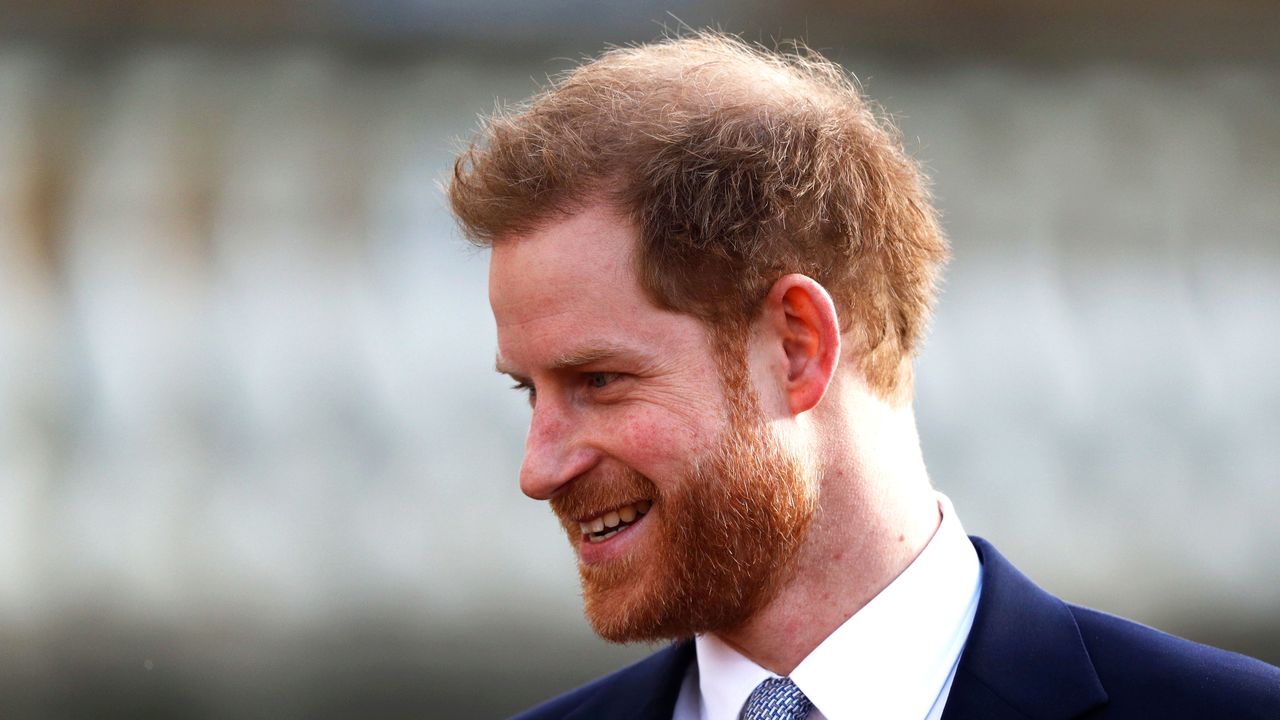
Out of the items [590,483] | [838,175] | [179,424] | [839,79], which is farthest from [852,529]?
[179,424]

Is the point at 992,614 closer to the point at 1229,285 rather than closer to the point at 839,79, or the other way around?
the point at 839,79

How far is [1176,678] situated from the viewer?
2381mm

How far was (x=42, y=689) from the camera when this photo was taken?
19.6ft

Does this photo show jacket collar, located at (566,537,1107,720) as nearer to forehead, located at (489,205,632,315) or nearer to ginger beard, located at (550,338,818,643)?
ginger beard, located at (550,338,818,643)

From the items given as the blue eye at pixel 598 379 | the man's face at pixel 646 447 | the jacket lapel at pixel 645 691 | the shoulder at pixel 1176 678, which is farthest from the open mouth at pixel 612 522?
the shoulder at pixel 1176 678

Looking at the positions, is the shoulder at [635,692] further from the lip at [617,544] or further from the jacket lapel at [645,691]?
the lip at [617,544]

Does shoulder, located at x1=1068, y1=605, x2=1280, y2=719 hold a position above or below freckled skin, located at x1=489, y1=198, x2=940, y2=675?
below

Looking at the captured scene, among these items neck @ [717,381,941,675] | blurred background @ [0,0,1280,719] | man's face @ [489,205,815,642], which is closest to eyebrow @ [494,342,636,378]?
man's face @ [489,205,815,642]

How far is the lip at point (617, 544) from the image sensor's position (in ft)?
8.38

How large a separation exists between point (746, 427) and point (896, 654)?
50 centimetres

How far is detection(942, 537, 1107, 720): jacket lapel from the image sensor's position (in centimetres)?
238

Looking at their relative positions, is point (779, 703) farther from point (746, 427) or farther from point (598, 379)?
point (598, 379)

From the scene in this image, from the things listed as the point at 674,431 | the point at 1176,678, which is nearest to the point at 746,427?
the point at 674,431

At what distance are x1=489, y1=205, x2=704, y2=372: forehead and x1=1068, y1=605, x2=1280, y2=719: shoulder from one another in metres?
0.95
